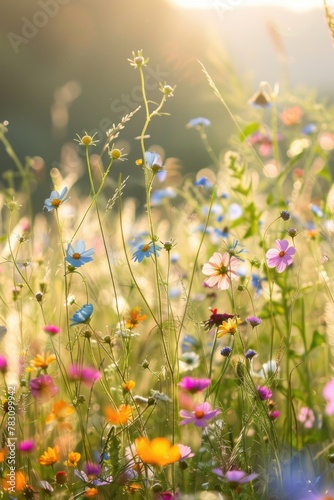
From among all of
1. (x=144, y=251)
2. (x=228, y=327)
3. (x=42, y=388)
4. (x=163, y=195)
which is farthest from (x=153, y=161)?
(x=163, y=195)

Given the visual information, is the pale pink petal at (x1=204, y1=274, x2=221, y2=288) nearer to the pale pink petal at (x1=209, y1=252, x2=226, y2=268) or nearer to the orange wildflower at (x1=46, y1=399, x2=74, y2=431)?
the pale pink petal at (x1=209, y1=252, x2=226, y2=268)

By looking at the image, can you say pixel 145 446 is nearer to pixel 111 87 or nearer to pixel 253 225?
pixel 253 225

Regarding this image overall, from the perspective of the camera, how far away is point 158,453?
74 centimetres

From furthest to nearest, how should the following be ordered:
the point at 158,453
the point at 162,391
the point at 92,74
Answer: the point at 92,74, the point at 162,391, the point at 158,453

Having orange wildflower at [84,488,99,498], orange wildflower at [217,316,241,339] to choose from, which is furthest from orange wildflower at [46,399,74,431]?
orange wildflower at [217,316,241,339]

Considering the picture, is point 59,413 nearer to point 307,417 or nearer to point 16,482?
point 16,482

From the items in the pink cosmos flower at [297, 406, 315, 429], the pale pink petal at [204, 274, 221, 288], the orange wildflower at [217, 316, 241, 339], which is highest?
the pale pink petal at [204, 274, 221, 288]

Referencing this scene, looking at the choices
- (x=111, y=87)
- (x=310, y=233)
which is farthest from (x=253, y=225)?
(x=111, y=87)

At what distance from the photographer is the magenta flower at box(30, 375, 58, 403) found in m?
0.92

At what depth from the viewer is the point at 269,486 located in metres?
0.84

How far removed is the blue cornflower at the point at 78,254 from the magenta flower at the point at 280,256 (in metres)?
0.23

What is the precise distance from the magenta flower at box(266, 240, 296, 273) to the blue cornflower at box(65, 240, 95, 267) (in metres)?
0.23

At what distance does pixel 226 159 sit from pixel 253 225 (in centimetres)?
14

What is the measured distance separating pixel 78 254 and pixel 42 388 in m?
0.18
